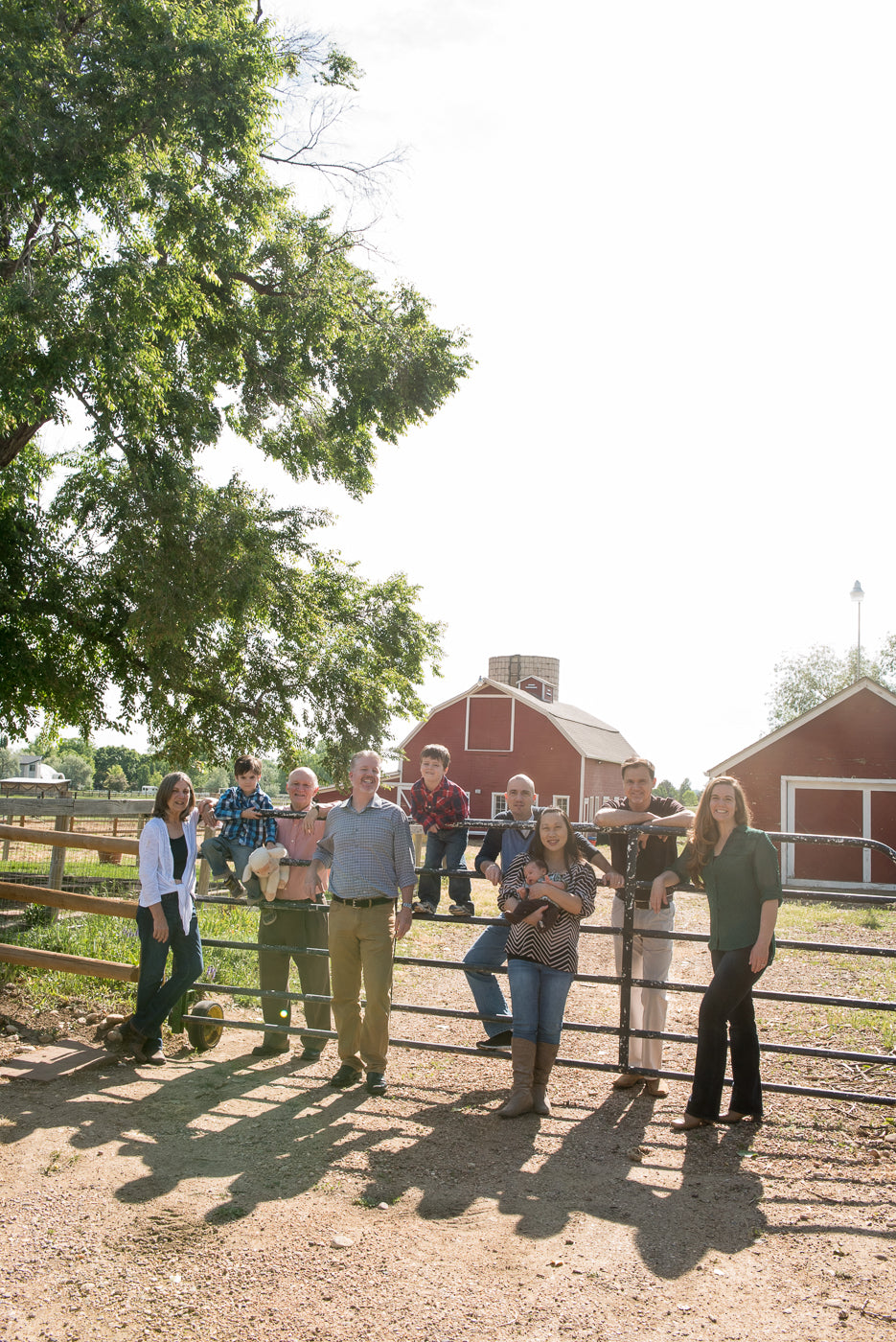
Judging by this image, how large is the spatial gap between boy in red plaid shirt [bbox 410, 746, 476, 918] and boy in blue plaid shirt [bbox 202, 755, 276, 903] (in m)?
1.06

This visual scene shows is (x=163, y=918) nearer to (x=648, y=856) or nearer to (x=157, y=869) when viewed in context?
(x=157, y=869)

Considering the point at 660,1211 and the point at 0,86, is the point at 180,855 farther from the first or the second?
the point at 0,86

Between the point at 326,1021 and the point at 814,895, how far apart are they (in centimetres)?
324

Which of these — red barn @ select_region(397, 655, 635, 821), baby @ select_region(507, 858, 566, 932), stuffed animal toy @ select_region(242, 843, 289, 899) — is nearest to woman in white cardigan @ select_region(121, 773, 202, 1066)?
stuffed animal toy @ select_region(242, 843, 289, 899)

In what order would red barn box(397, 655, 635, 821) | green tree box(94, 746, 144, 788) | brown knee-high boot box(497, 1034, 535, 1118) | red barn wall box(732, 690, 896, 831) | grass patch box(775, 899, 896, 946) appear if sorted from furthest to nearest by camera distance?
green tree box(94, 746, 144, 788)
red barn box(397, 655, 635, 821)
red barn wall box(732, 690, 896, 831)
grass patch box(775, 899, 896, 946)
brown knee-high boot box(497, 1034, 535, 1118)

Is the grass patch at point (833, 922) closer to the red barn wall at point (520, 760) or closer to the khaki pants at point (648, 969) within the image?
the khaki pants at point (648, 969)

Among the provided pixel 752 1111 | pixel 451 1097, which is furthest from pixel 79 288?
pixel 752 1111

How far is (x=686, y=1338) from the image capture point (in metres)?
3.07

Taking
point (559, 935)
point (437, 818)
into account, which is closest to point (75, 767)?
point (437, 818)

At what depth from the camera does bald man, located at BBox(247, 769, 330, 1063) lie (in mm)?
6289

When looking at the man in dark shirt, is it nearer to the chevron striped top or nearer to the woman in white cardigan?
the chevron striped top

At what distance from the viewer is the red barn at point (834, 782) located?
2272cm

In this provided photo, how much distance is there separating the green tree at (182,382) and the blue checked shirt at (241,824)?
182 inches

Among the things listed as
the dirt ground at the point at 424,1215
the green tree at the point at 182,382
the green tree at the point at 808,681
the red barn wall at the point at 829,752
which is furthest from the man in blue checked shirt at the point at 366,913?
the green tree at the point at 808,681
